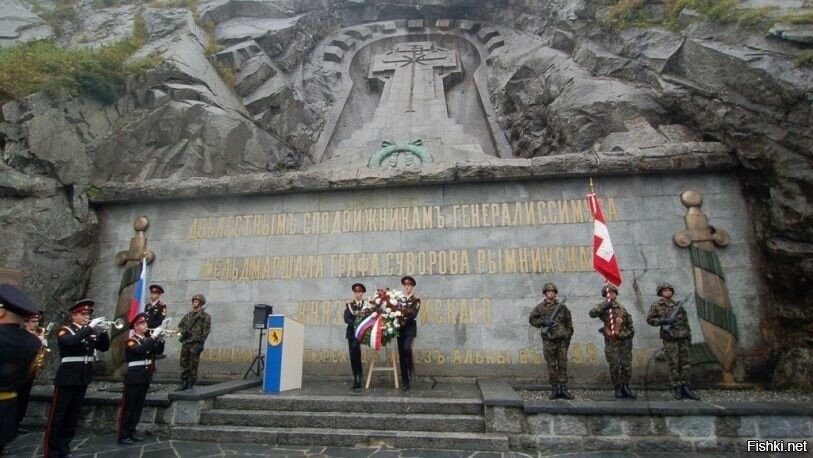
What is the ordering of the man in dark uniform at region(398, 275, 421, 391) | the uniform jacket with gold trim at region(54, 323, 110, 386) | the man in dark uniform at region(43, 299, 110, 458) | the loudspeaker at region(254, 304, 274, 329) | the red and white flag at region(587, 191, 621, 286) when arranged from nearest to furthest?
the man in dark uniform at region(43, 299, 110, 458)
the uniform jacket with gold trim at region(54, 323, 110, 386)
the red and white flag at region(587, 191, 621, 286)
the man in dark uniform at region(398, 275, 421, 391)
the loudspeaker at region(254, 304, 274, 329)

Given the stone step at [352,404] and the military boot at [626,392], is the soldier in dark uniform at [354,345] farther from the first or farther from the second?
the military boot at [626,392]

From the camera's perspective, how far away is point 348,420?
6.64 metres

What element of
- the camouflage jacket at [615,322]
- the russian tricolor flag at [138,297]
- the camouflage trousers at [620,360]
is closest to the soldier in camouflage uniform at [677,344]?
the camouflage jacket at [615,322]

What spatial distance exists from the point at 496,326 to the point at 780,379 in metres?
4.89

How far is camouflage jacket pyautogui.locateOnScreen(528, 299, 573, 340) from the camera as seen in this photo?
24.3ft

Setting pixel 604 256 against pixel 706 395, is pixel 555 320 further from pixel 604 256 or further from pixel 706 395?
pixel 706 395

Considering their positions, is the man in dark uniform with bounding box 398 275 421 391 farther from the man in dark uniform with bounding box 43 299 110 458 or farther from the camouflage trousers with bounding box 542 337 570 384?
the man in dark uniform with bounding box 43 299 110 458

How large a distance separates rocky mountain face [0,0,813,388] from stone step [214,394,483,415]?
5620mm

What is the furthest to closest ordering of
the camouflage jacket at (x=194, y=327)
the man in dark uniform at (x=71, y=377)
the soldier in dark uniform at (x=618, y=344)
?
1. the camouflage jacket at (x=194, y=327)
2. the soldier in dark uniform at (x=618, y=344)
3. the man in dark uniform at (x=71, y=377)

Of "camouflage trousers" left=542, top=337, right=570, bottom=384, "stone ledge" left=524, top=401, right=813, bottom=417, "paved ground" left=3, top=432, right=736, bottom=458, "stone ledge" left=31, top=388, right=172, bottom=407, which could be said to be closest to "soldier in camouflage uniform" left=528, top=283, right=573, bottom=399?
"camouflage trousers" left=542, top=337, right=570, bottom=384

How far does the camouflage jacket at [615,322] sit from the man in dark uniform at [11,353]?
722 centimetres

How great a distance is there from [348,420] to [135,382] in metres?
3.19

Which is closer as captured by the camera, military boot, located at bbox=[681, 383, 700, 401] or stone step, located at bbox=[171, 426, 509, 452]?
stone step, located at bbox=[171, 426, 509, 452]

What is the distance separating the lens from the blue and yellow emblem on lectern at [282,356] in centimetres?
797
